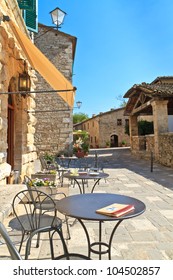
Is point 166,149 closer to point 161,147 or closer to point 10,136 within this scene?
point 161,147

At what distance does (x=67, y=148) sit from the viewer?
44.1 ft

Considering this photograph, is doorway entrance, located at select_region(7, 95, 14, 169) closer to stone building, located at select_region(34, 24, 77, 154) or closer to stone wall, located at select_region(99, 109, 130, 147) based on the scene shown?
stone building, located at select_region(34, 24, 77, 154)

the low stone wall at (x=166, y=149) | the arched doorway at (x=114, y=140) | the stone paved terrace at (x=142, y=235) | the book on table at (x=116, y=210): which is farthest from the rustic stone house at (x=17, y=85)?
the arched doorway at (x=114, y=140)

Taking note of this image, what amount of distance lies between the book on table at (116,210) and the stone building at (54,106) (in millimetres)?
11512

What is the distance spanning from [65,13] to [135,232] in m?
10.4

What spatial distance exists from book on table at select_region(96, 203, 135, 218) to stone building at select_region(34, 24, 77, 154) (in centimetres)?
1151

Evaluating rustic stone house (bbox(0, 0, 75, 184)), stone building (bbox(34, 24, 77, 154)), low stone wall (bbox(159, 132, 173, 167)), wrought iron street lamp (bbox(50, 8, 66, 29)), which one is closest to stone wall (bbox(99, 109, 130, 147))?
stone building (bbox(34, 24, 77, 154))

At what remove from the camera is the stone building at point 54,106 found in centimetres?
1372

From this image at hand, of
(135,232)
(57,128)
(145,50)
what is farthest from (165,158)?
(135,232)

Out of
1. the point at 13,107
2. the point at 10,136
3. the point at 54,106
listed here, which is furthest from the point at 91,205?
the point at 54,106

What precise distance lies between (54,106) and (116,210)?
41.9 ft

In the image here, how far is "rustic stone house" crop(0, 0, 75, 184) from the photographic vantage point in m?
3.58

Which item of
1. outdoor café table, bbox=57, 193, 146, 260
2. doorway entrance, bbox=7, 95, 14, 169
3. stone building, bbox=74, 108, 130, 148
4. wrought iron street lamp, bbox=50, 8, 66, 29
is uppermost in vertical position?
wrought iron street lamp, bbox=50, 8, 66, 29

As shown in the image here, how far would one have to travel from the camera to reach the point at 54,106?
14109 millimetres
